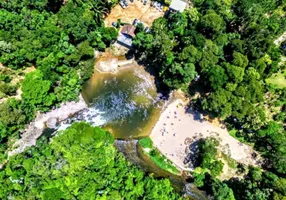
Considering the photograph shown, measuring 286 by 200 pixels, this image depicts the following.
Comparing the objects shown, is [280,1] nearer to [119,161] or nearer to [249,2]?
[249,2]

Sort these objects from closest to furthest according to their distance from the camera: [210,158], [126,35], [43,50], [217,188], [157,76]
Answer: [217,188], [43,50], [210,158], [126,35], [157,76]

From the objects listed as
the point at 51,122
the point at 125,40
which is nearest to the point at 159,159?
the point at 51,122

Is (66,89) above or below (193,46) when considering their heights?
below

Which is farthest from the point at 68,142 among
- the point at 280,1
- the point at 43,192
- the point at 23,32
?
the point at 280,1

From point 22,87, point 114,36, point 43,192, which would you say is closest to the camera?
point 43,192

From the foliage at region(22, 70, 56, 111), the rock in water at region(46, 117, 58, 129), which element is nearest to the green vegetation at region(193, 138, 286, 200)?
the rock in water at region(46, 117, 58, 129)

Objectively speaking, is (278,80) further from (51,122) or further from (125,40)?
(51,122)
